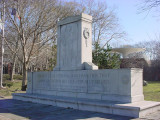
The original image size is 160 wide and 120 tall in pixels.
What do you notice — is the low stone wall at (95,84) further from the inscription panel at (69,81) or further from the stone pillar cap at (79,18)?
the stone pillar cap at (79,18)

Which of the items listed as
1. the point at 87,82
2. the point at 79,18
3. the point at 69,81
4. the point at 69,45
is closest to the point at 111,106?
the point at 87,82

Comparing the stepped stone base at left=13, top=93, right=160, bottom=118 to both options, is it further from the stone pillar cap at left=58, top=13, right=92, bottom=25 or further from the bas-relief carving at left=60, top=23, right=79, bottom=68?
the stone pillar cap at left=58, top=13, right=92, bottom=25

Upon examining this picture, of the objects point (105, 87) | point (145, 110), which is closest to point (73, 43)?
point (105, 87)

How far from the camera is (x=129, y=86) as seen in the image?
26.0 ft

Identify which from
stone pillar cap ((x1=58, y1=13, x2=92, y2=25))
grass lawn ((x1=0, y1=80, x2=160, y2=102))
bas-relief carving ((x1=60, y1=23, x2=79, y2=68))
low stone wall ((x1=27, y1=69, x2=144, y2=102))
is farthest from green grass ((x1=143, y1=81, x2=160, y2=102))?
stone pillar cap ((x1=58, y1=13, x2=92, y2=25))

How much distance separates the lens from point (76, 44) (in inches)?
408

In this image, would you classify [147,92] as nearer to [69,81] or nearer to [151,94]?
[151,94]

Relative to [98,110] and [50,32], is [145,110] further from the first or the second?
[50,32]

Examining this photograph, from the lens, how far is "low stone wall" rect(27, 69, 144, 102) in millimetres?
8020

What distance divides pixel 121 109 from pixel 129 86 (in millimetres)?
1042

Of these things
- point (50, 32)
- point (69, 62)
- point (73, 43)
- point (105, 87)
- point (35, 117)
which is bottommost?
point (35, 117)

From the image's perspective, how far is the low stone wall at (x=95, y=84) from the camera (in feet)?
26.3

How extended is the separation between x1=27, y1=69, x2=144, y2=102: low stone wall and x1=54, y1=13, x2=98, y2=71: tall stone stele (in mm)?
445

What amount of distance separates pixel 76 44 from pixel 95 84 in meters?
2.49
